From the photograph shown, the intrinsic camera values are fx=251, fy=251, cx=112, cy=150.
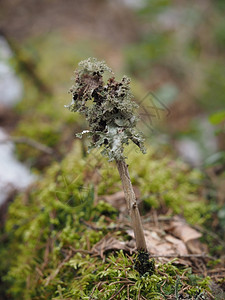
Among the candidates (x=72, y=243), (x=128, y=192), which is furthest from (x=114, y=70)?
(x=128, y=192)

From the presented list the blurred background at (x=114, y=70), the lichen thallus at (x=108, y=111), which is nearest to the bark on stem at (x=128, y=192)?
the lichen thallus at (x=108, y=111)

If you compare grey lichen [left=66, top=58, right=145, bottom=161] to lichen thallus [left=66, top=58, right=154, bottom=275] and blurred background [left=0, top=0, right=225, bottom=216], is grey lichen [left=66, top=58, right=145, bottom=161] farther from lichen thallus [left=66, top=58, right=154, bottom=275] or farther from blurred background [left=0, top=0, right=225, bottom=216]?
blurred background [left=0, top=0, right=225, bottom=216]

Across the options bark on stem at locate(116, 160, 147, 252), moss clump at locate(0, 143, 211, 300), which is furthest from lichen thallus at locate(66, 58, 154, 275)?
moss clump at locate(0, 143, 211, 300)

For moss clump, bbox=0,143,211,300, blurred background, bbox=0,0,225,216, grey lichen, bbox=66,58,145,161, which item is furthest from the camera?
blurred background, bbox=0,0,225,216

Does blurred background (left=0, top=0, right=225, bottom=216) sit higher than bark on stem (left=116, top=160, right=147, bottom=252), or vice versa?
blurred background (left=0, top=0, right=225, bottom=216)

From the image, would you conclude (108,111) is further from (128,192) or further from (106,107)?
(128,192)

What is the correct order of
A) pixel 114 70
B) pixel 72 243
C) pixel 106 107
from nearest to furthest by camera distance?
pixel 106 107
pixel 72 243
pixel 114 70

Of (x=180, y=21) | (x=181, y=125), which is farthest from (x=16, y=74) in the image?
(x=180, y=21)
